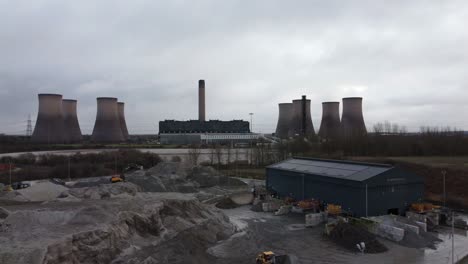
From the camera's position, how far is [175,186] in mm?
24641

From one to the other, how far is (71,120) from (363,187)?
1802 inches

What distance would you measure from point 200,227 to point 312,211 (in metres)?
6.50

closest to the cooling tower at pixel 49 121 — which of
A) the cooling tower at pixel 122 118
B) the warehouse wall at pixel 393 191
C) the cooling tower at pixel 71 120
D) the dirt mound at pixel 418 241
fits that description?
the cooling tower at pixel 71 120

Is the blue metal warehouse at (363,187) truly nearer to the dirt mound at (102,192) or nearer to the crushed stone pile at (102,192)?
the crushed stone pile at (102,192)

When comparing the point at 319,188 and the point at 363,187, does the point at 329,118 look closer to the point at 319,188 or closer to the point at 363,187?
the point at 319,188

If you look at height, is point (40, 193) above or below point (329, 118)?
below

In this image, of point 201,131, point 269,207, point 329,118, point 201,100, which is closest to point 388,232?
point 269,207

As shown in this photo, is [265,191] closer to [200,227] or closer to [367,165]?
[367,165]

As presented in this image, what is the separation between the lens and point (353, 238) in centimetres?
1313

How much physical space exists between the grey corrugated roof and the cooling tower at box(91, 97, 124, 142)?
33.7 m

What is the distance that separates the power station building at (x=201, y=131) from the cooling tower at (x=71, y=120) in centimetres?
1451

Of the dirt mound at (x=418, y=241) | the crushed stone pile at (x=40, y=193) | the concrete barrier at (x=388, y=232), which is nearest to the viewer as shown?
the dirt mound at (x=418, y=241)

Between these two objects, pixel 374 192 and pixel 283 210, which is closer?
pixel 374 192

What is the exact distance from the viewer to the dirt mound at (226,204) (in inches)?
802
